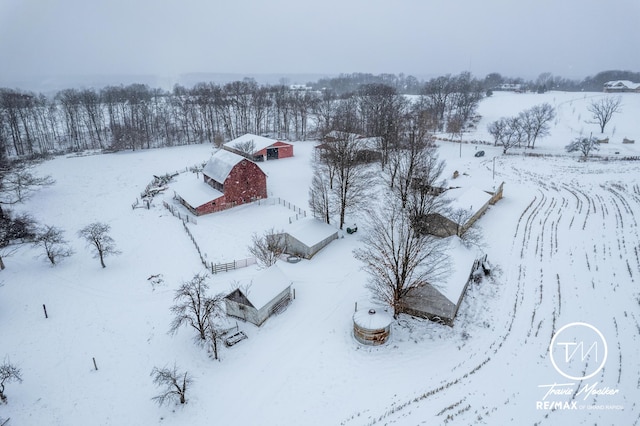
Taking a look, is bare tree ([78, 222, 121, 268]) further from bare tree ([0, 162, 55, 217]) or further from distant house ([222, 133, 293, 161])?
distant house ([222, 133, 293, 161])

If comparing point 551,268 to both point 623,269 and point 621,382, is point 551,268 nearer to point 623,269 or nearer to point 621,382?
point 623,269

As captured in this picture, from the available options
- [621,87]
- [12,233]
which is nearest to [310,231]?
[12,233]

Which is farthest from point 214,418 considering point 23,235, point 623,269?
point 623,269

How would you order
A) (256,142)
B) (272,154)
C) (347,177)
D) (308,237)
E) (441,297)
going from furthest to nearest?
1. (256,142)
2. (272,154)
3. (347,177)
4. (308,237)
5. (441,297)

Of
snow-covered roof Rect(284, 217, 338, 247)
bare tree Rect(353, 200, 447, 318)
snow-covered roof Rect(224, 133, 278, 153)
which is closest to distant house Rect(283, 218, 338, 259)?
snow-covered roof Rect(284, 217, 338, 247)

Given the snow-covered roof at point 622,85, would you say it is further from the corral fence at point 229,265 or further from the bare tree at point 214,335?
the bare tree at point 214,335

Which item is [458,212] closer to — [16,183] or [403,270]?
[403,270]
